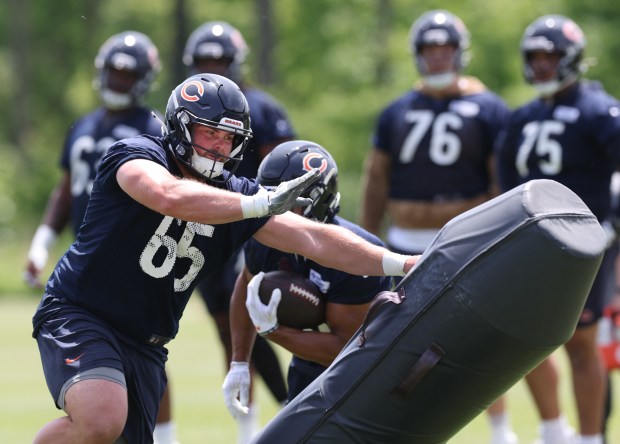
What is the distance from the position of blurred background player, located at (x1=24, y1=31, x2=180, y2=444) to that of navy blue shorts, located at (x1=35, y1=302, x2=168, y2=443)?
8.17ft

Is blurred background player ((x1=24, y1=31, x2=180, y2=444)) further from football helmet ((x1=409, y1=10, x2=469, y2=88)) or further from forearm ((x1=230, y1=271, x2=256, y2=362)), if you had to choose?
forearm ((x1=230, y1=271, x2=256, y2=362))

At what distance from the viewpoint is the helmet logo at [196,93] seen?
4.63m

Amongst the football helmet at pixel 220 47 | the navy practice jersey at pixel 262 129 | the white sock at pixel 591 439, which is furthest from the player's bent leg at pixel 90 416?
the football helmet at pixel 220 47

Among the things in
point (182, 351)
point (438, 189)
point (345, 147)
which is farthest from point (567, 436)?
point (345, 147)

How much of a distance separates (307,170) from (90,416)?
141 centimetres

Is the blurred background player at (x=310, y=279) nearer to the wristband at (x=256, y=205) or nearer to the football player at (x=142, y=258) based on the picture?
the football player at (x=142, y=258)

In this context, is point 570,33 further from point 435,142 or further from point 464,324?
point 464,324

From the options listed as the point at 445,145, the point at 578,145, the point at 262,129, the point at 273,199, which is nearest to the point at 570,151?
the point at 578,145

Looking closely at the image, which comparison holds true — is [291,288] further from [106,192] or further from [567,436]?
[567,436]

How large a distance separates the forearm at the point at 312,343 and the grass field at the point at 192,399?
2701mm

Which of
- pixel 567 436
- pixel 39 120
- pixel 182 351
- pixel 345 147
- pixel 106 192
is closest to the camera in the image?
pixel 106 192

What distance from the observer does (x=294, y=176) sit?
16.9 ft

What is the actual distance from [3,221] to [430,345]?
29315 millimetres

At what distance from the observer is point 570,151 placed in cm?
680
